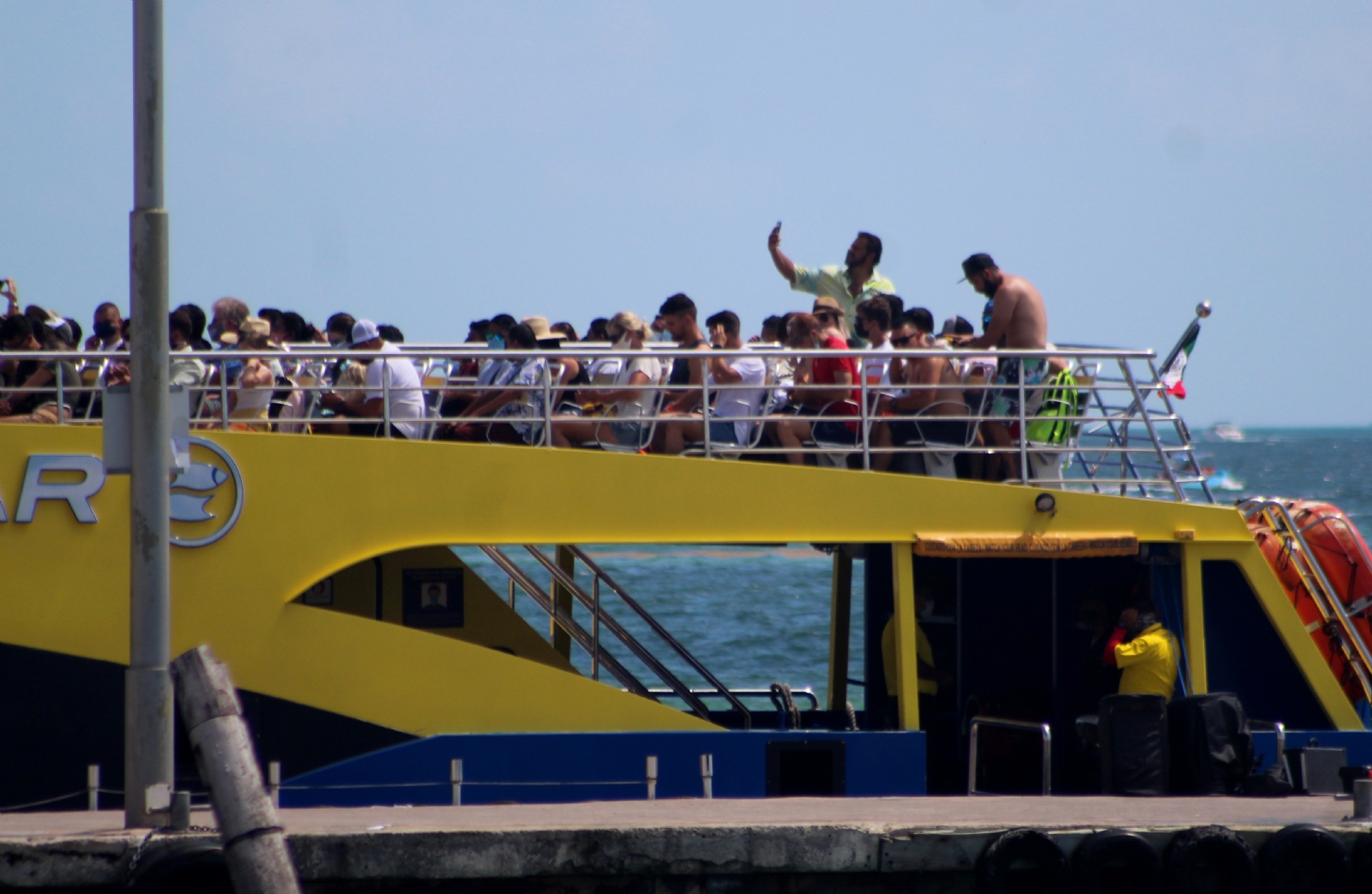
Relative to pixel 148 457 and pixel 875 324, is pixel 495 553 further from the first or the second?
pixel 148 457

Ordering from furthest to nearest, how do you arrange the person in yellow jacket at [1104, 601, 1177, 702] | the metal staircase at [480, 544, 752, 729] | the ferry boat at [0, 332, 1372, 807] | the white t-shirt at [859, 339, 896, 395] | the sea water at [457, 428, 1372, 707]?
the sea water at [457, 428, 1372, 707], the metal staircase at [480, 544, 752, 729], the white t-shirt at [859, 339, 896, 395], the person in yellow jacket at [1104, 601, 1177, 702], the ferry boat at [0, 332, 1372, 807]

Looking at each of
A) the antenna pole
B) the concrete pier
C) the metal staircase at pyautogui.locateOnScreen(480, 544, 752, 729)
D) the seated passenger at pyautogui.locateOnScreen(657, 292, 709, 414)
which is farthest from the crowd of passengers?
the concrete pier

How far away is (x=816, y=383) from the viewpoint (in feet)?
29.4

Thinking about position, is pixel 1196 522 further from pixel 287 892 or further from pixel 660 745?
pixel 287 892

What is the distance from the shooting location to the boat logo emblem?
7.82 m

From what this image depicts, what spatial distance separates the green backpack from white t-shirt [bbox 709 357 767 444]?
1.65m

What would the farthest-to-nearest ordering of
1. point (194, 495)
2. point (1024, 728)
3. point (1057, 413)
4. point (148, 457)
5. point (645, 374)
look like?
point (1057, 413), point (645, 374), point (1024, 728), point (194, 495), point (148, 457)

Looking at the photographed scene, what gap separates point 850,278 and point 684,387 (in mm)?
2404

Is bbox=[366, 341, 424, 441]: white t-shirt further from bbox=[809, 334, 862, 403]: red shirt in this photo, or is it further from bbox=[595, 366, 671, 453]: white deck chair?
bbox=[809, 334, 862, 403]: red shirt

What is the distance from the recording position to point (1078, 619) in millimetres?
9641

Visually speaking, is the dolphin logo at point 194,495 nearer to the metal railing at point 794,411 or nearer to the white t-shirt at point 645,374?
the metal railing at point 794,411

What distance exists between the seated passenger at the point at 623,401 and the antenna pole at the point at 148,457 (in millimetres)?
2555

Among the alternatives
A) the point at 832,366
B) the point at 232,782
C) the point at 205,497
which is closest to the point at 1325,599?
the point at 832,366

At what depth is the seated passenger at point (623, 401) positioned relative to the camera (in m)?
8.49
